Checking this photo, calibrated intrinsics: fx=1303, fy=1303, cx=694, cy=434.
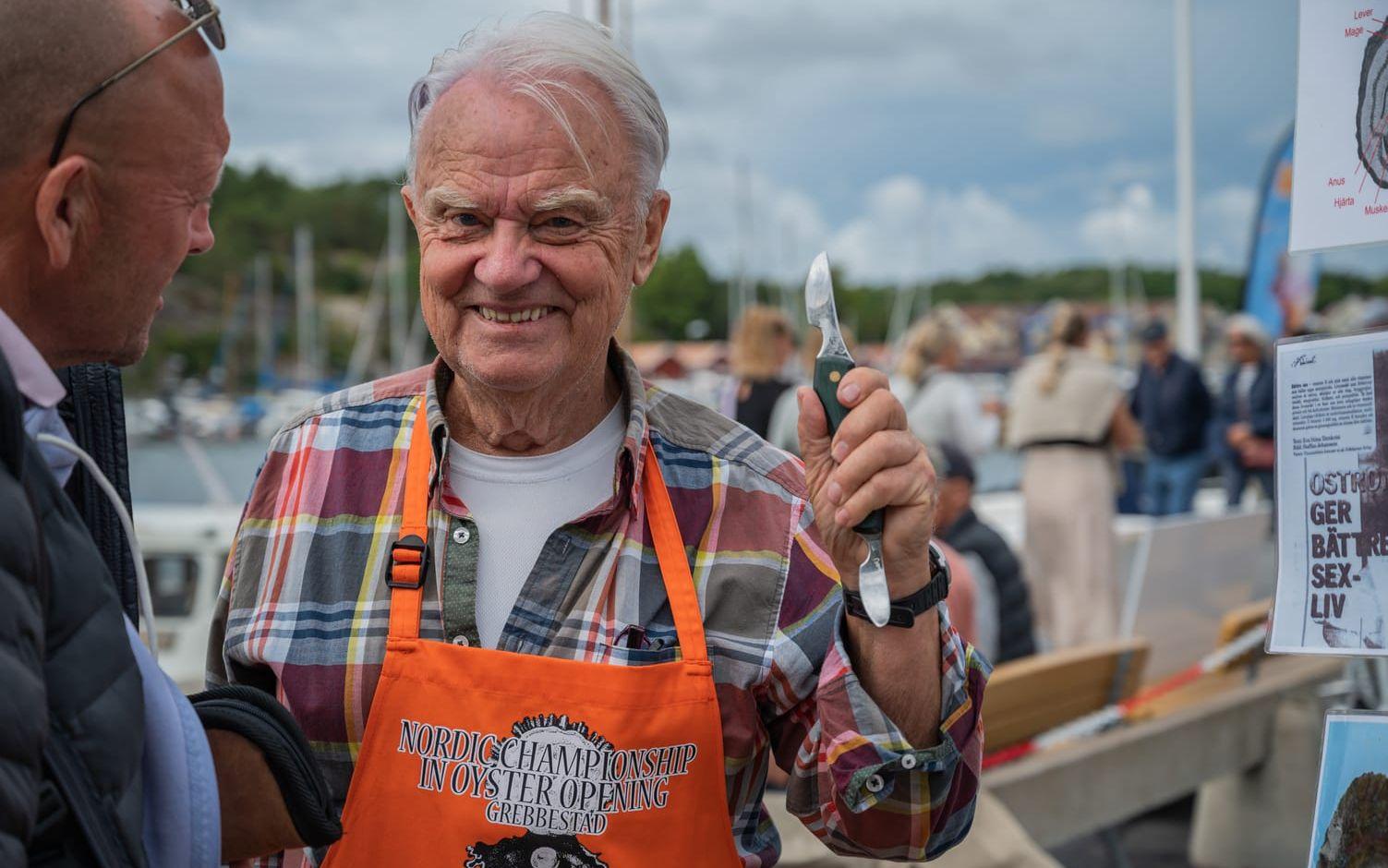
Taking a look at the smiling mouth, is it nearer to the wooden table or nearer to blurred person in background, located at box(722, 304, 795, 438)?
the wooden table

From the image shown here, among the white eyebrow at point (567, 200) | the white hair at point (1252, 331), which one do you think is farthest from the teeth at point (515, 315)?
the white hair at point (1252, 331)

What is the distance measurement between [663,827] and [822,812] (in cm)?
22

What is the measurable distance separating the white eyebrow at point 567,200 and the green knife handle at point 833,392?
0.47m

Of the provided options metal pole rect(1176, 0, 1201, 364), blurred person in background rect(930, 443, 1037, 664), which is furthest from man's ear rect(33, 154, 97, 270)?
metal pole rect(1176, 0, 1201, 364)

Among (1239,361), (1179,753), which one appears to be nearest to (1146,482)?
(1239,361)

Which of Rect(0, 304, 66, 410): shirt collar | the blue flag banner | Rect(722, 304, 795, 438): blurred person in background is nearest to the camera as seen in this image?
Rect(0, 304, 66, 410): shirt collar

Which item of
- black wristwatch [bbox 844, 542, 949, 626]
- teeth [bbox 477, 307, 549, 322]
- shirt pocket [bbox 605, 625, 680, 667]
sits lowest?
shirt pocket [bbox 605, 625, 680, 667]

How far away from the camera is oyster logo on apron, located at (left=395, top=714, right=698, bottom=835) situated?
1.75m

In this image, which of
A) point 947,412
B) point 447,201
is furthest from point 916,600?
point 947,412

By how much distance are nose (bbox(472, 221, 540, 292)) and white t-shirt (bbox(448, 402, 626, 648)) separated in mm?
291

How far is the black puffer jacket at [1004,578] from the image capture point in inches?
197

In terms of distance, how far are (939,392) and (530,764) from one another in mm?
5664

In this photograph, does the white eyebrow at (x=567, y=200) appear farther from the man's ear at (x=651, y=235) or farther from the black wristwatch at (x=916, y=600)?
the black wristwatch at (x=916, y=600)

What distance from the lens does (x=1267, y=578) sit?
6395 mm
